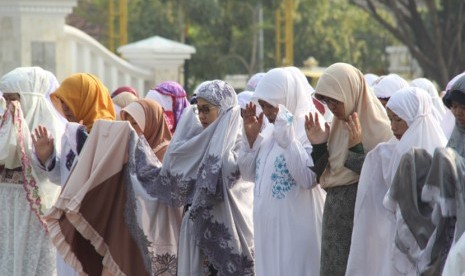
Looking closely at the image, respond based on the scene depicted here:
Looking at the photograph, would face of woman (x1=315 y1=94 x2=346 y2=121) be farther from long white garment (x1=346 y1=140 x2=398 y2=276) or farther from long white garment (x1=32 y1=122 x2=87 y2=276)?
long white garment (x1=32 y1=122 x2=87 y2=276)

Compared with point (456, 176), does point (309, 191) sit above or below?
below

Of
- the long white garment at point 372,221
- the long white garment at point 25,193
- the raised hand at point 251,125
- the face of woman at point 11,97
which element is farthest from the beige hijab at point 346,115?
the face of woman at point 11,97

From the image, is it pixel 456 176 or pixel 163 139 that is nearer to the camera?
pixel 456 176

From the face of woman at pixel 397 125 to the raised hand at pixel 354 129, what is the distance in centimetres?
23

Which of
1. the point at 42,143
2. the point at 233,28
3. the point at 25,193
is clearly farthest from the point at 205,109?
the point at 233,28

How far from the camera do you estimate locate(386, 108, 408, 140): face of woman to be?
699cm

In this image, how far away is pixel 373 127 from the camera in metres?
7.35

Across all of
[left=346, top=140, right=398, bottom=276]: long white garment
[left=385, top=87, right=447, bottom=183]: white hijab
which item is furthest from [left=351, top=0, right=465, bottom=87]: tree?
[left=385, top=87, right=447, bottom=183]: white hijab

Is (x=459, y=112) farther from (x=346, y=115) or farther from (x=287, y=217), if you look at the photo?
(x=287, y=217)

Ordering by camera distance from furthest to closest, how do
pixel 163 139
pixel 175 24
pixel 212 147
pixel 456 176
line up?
pixel 175 24, pixel 163 139, pixel 212 147, pixel 456 176

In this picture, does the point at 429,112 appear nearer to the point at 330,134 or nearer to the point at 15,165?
the point at 330,134

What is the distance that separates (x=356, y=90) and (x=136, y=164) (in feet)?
5.69

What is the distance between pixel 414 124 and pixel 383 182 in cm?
36

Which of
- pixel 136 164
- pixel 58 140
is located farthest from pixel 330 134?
pixel 58 140
